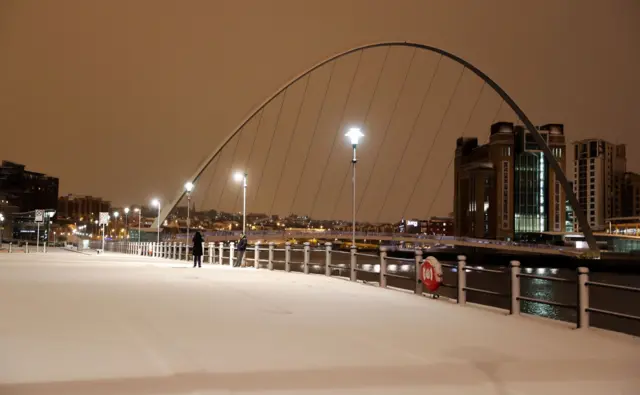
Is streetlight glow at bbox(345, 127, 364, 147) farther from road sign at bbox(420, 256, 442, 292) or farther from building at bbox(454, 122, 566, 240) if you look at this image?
building at bbox(454, 122, 566, 240)

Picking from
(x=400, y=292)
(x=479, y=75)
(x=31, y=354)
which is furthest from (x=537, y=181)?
(x=31, y=354)

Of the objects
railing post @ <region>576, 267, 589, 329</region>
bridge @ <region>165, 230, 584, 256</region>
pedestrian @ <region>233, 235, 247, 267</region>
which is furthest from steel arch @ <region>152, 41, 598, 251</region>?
railing post @ <region>576, 267, 589, 329</region>

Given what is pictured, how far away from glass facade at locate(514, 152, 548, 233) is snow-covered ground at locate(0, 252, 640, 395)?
176417mm

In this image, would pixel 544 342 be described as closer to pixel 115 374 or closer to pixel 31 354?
pixel 115 374

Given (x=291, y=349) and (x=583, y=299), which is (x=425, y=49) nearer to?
(x=583, y=299)

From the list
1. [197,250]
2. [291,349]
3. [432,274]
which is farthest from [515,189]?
[291,349]

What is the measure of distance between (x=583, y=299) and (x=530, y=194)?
181 meters

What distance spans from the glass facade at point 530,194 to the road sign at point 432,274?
569 feet

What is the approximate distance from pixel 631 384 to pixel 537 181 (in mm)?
189342

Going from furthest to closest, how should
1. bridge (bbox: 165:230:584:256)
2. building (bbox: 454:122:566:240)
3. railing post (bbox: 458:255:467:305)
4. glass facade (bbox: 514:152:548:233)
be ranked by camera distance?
glass facade (bbox: 514:152:548:233) → building (bbox: 454:122:566:240) → bridge (bbox: 165:230:584:256) → railing post (bbox: 458:255:467:305)

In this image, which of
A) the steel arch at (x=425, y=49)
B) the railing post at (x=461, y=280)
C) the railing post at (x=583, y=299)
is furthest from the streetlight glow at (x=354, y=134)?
the steel arch at (x=425, y=49)

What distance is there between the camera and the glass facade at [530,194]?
600 ft

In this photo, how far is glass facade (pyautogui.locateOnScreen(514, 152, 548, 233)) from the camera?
7195 inches

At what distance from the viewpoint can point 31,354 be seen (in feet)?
25.0
